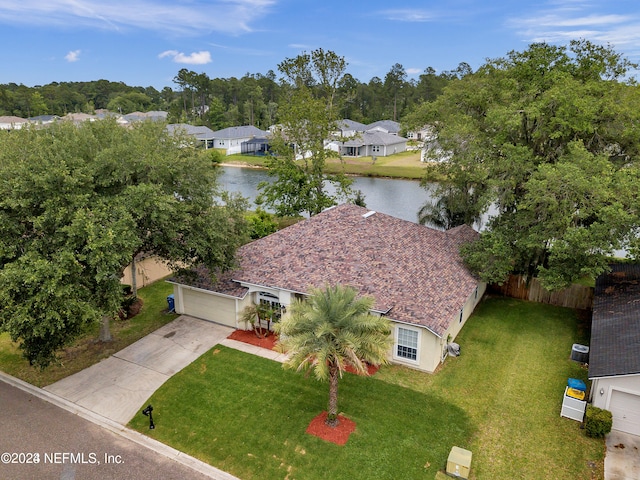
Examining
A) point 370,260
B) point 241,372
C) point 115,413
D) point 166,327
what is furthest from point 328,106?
point 115,413

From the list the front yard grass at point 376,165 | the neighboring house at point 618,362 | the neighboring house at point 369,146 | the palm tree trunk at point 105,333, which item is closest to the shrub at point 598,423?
the neighboring house at point 618,362

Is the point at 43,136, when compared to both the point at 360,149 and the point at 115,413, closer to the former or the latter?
the point at 115,413

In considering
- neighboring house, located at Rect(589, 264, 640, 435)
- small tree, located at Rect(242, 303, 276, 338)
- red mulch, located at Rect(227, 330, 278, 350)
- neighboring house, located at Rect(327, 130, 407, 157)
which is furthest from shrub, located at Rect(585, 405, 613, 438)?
neighboring house, located at Rect(327, 130, 407, 157)

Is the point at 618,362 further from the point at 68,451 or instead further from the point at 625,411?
the point at 68,451

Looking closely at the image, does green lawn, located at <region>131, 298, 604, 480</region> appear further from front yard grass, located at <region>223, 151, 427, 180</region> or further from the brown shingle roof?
front yard grass, located at <region>223, 151, 427, 180</region>

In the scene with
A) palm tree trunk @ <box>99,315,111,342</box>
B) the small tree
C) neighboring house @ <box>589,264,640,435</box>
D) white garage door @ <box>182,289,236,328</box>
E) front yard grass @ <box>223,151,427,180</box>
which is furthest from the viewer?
front yard grass @ <box>223,151,427,180</box>

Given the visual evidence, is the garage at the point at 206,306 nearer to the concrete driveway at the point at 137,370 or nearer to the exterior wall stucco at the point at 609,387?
the concrete driveway at the point at 137,370

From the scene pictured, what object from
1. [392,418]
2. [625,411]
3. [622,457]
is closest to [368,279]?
[392,418]
